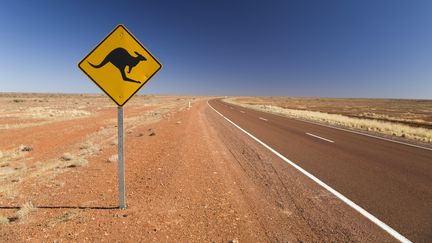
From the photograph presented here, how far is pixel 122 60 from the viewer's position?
390cm

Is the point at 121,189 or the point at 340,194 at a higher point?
the point at 121,189

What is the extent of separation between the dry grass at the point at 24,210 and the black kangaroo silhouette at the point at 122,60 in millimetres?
2496

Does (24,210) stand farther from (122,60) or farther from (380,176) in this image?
(380,176)

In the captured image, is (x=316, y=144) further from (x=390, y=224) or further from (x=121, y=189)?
(x=121, y=189)

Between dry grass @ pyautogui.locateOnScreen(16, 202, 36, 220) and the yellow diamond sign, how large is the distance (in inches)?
88.0

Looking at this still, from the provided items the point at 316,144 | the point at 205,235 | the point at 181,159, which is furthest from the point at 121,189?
the point at 316,144

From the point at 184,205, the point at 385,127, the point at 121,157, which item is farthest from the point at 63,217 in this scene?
the point at 385,127

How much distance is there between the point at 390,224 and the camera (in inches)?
157

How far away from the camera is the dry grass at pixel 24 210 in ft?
13.2

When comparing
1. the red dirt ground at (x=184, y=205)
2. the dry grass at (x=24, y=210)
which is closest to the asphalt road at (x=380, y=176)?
the red dirt ground at (x=184, y=205)

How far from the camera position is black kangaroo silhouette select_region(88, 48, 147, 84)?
3858 millimetres

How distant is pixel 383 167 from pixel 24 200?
860 cm

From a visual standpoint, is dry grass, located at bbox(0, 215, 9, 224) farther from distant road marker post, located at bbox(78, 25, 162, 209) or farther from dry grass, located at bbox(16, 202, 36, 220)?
distant road marker post, located at bbox(78, 25, 162, 209)

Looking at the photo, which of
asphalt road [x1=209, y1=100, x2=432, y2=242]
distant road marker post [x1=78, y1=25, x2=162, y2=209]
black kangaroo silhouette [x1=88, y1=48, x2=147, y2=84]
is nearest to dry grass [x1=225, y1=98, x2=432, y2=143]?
asphalt road [x1=209, y1=100, x2=432, y2=242]
